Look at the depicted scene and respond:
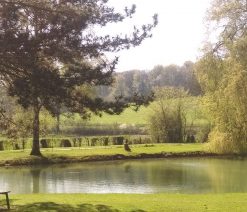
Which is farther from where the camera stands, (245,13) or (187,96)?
(187,96)

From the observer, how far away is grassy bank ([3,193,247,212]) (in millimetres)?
16655

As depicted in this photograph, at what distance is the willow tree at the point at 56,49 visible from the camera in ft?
52.5

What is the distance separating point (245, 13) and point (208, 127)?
35.2 meters

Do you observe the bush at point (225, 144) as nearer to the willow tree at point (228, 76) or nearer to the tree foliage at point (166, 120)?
the willow tree at point (228, 76)

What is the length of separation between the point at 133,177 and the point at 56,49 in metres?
15.2

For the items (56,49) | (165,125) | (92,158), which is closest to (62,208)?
(56,49)

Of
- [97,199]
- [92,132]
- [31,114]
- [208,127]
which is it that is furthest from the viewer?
[92,132]

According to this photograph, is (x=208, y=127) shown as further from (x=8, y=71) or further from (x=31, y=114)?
(x=8, y=71)

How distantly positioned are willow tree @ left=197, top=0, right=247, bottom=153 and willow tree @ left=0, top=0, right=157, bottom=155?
27.5 feet

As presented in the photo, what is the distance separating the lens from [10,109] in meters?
23.8

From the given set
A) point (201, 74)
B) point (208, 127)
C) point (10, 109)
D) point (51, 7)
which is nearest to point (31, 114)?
point (10, 109)

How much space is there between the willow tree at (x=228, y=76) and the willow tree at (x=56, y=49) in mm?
8382

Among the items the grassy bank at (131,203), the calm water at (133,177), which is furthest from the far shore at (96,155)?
the grassy bank at (131,203)

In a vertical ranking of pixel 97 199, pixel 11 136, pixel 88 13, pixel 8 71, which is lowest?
pixel 97 199
